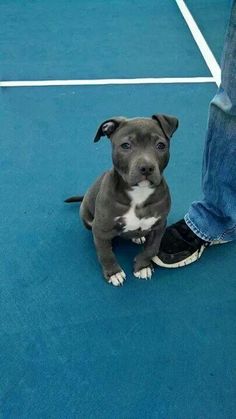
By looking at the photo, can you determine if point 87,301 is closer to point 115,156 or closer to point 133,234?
point 133,234

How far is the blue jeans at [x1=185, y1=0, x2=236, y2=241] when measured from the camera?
137cm

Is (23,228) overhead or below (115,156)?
below

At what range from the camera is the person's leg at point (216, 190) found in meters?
1.39

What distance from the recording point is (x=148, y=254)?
1712 millimetres

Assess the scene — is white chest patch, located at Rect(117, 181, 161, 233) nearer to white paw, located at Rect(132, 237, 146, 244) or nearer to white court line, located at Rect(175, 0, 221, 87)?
white paw, located at Rect(132, 237, 146, 244)

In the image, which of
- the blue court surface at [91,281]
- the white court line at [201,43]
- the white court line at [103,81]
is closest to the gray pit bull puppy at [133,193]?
the blue court surface at [91,281]

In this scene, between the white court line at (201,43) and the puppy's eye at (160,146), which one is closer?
the puppy's eye at (160,146)

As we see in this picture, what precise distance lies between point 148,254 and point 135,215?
0.25 m

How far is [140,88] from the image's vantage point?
8.82 ft

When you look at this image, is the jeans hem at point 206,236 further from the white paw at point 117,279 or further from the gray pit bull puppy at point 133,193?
the white paw at point 117,279

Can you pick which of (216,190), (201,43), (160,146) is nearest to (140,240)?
(216,190)

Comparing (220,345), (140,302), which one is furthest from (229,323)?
(140,302)

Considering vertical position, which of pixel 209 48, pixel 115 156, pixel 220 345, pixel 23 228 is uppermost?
pixel 115 156

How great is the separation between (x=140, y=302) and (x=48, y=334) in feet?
1.23
